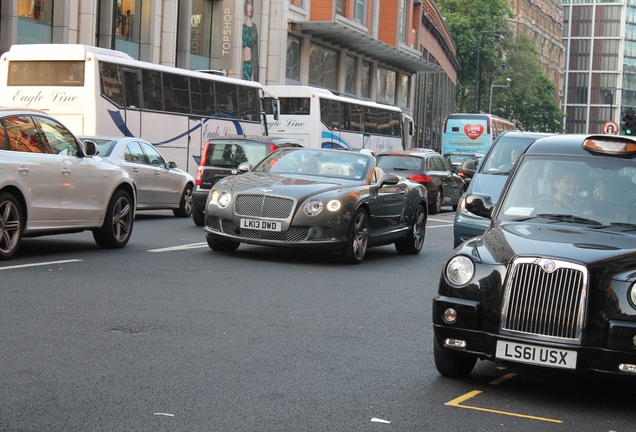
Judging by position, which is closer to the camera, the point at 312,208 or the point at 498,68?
the point at 312,208

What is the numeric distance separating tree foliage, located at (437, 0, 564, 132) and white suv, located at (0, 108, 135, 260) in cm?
8218

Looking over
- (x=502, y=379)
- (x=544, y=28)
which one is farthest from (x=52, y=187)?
(x=544, y=28)

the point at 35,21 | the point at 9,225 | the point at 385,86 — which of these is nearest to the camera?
the point at 9,225

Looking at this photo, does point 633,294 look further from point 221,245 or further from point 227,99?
point 227,99

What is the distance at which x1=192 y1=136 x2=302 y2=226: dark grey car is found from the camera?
66.9 ft

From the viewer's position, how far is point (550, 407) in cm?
621

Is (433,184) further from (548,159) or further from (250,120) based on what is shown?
(548,159)

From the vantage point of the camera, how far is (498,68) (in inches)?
4107

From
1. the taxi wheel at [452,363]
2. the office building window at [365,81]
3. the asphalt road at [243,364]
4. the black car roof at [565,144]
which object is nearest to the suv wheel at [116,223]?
the asphalt road at [243,364]

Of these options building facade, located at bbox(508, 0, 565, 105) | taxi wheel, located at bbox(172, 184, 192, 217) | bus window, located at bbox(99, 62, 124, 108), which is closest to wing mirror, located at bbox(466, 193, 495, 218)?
taxi wheel, located at bbox(172, 184, 192, 217)

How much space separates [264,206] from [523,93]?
98747mm

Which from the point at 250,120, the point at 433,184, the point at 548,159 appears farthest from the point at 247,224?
the point at 250,120

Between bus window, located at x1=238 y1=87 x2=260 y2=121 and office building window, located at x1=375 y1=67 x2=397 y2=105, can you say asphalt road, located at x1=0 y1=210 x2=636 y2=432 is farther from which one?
office building window, located at x1=375 y1=67 x2=397 y2=105

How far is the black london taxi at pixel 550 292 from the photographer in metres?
6.13
